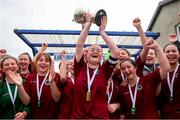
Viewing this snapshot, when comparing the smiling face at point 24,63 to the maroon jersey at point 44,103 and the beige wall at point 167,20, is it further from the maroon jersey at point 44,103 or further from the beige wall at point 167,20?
the beige wall at point 167,20

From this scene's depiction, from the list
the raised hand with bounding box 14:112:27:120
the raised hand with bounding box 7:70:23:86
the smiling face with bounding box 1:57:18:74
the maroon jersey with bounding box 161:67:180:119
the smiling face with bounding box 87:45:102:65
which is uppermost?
the smiling face with bounding box 87:45:102:65

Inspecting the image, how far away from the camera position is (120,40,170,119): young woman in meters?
4.76

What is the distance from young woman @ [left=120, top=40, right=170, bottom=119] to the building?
13.8 m

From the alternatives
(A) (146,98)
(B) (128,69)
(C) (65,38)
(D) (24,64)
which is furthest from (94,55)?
(C) (65,38)

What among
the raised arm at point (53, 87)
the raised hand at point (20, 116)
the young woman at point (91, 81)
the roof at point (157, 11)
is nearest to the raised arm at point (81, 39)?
the young woman at point (91, 81)

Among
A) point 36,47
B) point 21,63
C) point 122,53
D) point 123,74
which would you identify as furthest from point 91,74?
point 36,47

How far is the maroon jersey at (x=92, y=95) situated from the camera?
4.54 m

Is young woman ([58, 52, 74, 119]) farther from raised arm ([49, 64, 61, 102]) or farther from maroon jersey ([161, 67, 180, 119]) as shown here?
maroon jersey ([161, 67, 180, 119])

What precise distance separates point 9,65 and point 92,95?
134cm

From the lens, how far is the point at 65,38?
30.6ft

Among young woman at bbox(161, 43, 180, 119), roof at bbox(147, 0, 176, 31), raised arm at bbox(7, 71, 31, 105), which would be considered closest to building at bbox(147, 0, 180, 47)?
roof at bbox(147, 0, 176, 31)

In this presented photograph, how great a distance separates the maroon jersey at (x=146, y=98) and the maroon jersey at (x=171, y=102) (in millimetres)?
169

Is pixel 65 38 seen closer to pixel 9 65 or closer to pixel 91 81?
pixel 9 65

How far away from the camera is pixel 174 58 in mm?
5059
